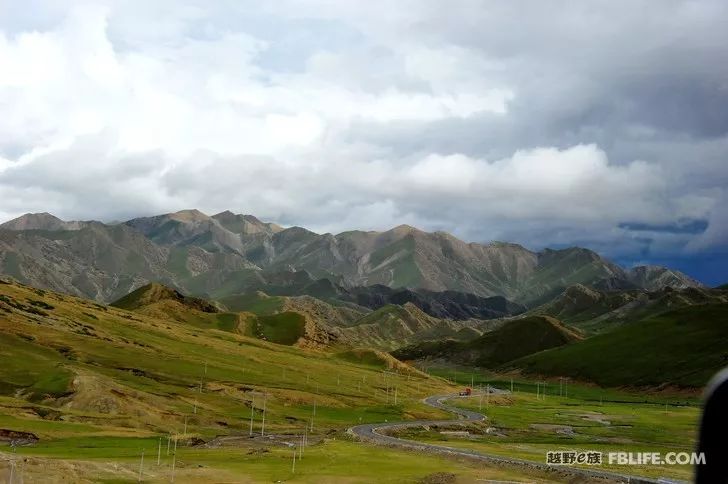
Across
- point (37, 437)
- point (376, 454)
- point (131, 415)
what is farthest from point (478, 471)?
point (131, 415)

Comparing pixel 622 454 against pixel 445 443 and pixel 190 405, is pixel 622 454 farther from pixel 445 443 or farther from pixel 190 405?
pixel 190 405

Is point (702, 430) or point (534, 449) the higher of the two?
point (702, 430)

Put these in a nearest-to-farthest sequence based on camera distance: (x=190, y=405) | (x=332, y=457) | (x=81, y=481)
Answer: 1. (x=81, y=481)
2. (x=332, y=457)
3. (x=190, y=405)

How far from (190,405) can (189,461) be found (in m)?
84.6

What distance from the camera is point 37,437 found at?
134375mm

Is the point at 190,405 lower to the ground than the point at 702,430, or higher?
lower

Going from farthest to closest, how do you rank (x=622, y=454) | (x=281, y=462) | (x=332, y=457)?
(x=622, y=454)
(x=332, y=457)
(x=281, y=462)

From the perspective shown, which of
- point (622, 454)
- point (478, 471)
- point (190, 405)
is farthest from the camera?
→ point (190, 405)

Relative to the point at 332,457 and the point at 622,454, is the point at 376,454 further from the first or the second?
the point at 622,454

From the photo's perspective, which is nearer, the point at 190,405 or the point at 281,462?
the point at 281,462

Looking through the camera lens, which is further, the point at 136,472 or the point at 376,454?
the point at 376,454

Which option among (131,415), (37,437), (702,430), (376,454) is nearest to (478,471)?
(376,454)

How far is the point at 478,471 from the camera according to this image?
4321 inches

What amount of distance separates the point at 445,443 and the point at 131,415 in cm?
7839
